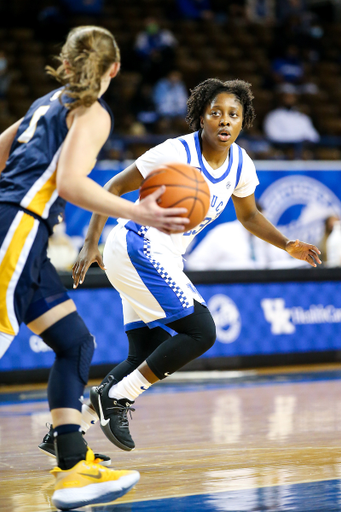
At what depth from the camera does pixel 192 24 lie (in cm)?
1374

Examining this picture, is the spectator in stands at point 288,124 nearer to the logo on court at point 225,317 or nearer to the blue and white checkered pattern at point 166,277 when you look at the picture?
the logo on court at point 225,317

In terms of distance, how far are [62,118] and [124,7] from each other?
38.3 ft

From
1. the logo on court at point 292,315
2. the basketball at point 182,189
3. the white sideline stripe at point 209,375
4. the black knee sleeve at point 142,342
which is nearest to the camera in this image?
the basketball at point 182,189

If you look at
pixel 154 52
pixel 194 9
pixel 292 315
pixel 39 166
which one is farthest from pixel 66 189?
pixel 194 9

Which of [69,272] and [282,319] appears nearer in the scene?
[69,272]

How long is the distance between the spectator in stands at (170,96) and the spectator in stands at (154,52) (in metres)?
0.41

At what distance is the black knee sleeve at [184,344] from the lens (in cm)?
327

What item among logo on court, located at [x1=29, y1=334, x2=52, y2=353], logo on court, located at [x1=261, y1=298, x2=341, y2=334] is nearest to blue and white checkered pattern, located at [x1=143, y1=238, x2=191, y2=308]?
logo on court, located at [x1=29, y1=334, x2=52, y2=353]

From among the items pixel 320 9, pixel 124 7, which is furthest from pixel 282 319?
pixel 320 9

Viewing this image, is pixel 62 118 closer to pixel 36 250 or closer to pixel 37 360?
pixel 36 250

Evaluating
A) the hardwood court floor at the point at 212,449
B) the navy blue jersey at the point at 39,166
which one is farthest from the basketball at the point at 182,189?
the hardwood court floor at the point at 212,449

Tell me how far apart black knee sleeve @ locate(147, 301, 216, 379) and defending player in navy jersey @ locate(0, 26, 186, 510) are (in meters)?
0.62

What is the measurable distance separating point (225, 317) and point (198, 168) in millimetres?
3915

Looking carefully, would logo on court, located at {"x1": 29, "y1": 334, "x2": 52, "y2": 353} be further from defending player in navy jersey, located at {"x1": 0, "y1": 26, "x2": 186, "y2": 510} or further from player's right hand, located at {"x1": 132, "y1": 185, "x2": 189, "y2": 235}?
player's right hand, located at {"x1": 132, "y1": 185, "x2": 189, "y2": 235}
